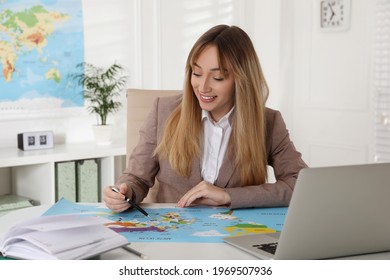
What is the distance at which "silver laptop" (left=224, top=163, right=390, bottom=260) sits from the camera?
4.58 feet

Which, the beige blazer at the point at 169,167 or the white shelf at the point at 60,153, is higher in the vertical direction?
the beige blazer at the point at 169,167

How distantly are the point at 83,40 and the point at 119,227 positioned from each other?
2660mm

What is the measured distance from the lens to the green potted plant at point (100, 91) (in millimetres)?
4160

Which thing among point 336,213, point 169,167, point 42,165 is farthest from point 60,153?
point 336,213

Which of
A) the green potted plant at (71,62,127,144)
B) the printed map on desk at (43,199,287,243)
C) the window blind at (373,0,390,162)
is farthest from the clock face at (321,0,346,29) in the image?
the printed map on desk at (43,199,287,243)

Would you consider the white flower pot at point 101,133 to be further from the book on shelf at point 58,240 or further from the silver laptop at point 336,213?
the silver laptop at point 336,213

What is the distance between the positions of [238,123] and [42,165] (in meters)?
1.84

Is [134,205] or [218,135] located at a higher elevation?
[218,135]

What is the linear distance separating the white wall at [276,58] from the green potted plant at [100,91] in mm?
74

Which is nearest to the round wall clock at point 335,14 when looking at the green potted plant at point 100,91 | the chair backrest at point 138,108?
the green potted plant at point 100,91

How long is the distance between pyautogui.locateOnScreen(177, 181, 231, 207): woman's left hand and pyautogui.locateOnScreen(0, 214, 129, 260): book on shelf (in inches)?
19.4

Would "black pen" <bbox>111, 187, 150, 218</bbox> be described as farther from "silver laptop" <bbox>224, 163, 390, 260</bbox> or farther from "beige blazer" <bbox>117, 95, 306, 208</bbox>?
"silver laptop" <bbox>224, 163, 390, 260</bbox>

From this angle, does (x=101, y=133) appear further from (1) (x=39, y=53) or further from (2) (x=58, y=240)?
(2) (x=58, y=240)

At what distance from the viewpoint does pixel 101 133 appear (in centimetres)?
414
